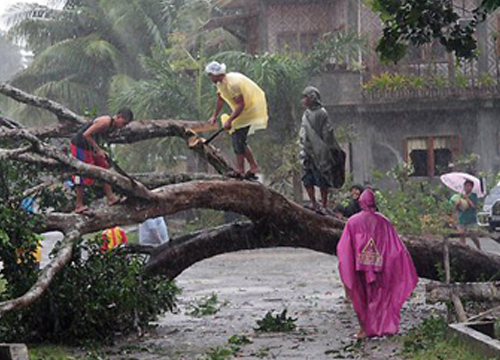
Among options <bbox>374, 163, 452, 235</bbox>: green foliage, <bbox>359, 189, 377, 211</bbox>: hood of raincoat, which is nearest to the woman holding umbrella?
<bbox>374, 163, 452, 235</bbox>: green foliage

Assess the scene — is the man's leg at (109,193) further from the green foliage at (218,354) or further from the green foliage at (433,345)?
the green foliage at (433,345)

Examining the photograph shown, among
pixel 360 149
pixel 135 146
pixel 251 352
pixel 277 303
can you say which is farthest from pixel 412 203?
pixel 251 352

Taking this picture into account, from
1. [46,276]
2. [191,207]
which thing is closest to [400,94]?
[191,207]

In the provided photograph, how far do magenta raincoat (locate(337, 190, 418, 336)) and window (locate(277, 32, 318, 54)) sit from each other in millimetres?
20042

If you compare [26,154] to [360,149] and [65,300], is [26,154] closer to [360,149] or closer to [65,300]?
[65,300]

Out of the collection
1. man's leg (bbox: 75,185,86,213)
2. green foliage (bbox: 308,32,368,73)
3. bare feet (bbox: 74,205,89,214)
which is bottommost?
bare feet (bbox: 74,205,89,214)

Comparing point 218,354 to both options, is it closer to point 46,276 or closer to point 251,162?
point 46,276

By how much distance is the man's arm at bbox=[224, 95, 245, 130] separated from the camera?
12867 mm

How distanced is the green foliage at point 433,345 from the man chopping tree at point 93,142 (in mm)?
3462

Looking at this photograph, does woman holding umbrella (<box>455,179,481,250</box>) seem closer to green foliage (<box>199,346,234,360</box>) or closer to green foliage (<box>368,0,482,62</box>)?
green foliage (<box>199,346,234,360</box>)

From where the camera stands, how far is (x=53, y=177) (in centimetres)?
1266

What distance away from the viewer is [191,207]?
1172 cm

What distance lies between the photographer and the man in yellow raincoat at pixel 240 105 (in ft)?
42.0

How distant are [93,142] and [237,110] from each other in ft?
6.39
